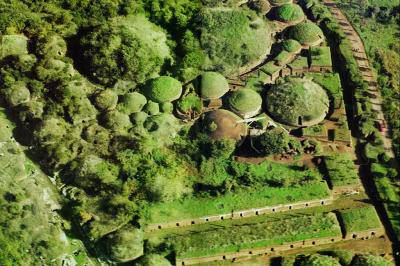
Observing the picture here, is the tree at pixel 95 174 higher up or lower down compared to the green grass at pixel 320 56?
lower down

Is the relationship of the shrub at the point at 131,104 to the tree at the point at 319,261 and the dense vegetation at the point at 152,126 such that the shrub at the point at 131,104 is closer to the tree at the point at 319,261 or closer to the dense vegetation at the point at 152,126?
the dense vegetation at the point at 152,126

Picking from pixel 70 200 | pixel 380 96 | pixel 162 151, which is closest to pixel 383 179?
pixel 380 96

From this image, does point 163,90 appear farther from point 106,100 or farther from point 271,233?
point 271,233

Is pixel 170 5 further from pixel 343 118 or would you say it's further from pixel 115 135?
pixel 343 118

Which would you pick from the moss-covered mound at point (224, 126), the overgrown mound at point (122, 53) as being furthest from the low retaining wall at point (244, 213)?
the overgrown mound at point (122, 53)

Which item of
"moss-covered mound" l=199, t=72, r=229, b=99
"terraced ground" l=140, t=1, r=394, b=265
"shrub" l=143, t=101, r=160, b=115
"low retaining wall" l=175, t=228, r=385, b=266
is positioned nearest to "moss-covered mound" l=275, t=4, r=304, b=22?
"moss-covered mound" l=199, t=72, r=229, b=99

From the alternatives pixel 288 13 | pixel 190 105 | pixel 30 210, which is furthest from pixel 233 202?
pixel 288 13

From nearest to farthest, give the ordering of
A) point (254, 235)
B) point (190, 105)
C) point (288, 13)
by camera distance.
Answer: point (254, 235) < point (190, 105) < point (288, 13)

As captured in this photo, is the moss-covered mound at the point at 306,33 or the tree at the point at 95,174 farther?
the moss-covered mound at the point at 306,33
